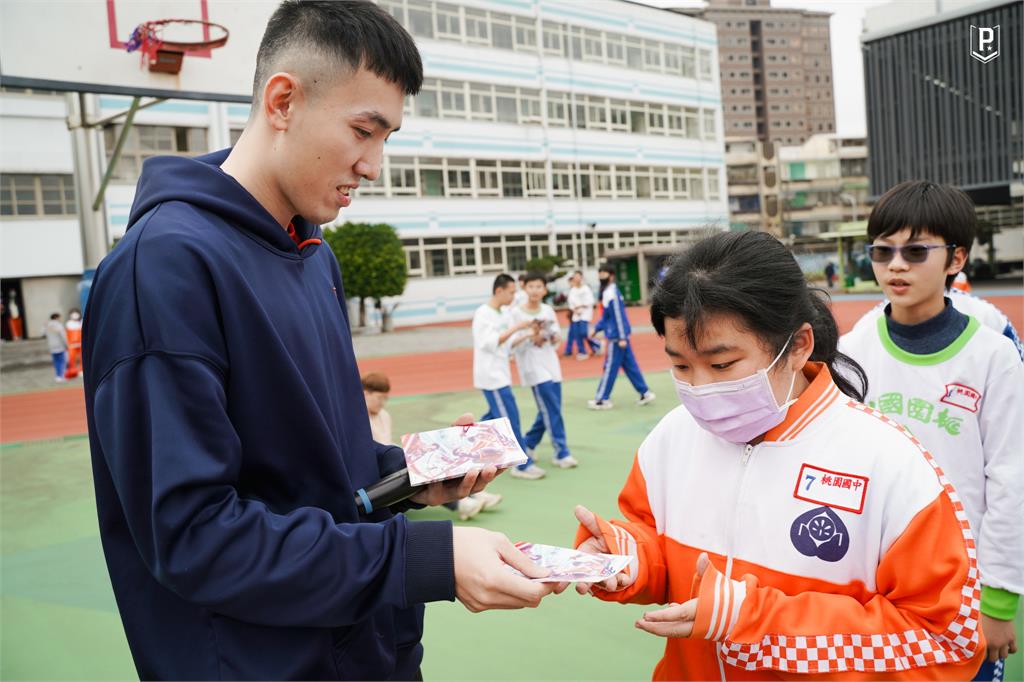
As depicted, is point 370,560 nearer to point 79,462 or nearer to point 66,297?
point 79,462

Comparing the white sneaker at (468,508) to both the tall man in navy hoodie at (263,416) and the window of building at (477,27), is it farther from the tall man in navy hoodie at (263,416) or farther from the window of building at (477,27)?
the window of building at (477,27)

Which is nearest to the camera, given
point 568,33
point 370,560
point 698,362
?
point 370,560

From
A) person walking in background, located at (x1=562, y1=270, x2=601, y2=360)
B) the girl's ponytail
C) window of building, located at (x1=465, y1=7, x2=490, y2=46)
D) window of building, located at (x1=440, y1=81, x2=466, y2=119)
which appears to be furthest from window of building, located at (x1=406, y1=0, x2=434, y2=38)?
the girl's ponytail

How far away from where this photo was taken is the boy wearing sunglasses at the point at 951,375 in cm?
224

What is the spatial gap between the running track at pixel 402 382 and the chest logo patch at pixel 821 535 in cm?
757

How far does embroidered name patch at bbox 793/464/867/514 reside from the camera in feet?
5.47

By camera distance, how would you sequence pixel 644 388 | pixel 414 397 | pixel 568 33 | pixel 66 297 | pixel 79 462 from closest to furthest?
pixel 79 462 < pixel 644 388 < pixel 414 397 < pixel 66 297 < pixel 568 33

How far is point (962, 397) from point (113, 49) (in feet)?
24.2

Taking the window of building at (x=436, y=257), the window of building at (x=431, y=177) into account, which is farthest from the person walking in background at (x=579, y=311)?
the window of building at (x=431, y=177)

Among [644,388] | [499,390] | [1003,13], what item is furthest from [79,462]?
[1003,13]

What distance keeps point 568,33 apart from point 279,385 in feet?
116

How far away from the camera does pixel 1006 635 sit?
2205mm

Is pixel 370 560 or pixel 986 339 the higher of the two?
pixel 986 339

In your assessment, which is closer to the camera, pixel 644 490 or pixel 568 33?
pixel 644 490
